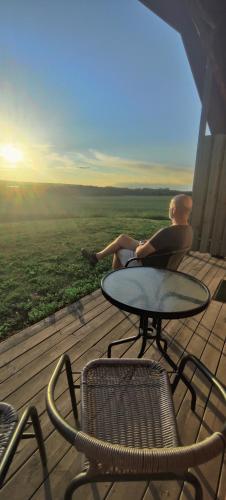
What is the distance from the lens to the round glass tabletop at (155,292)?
5.12 ft

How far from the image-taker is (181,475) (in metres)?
0.75

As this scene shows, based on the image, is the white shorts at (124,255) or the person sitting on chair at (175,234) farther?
the white shorts at (124,255)

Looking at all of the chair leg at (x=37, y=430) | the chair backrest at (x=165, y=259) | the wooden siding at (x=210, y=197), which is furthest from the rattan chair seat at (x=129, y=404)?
the wooden siding at (x=210, y=197)

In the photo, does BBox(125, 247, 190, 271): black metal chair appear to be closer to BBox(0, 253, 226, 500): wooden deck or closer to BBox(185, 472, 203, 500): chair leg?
BBox(0, 253, 226, 500): wooden deck

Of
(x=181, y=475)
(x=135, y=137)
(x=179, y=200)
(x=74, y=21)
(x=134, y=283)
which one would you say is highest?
(x=135, y=137)

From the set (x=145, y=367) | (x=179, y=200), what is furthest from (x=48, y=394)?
(x=179, y=200)

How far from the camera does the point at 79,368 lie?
197 centimetres

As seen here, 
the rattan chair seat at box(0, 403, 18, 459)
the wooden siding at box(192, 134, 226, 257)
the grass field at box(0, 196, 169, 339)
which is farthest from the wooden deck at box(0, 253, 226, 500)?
the wooden siding at box(192, 134, 226, 257)

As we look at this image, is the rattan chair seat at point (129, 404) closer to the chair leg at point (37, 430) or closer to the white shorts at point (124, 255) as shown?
the chair leg at point (37, 430)

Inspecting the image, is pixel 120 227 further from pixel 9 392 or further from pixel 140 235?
pixel 9 392

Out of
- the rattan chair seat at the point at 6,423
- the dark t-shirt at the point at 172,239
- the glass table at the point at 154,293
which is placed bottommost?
the rattan chair seat at the point at 6,423

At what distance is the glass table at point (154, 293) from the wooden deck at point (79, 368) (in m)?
0.27

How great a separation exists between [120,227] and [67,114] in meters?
5.23

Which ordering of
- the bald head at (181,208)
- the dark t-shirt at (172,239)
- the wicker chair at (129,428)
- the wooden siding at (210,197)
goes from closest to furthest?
the wicker chair at (129,428)
the dark t-shirt at (172,239)
the bald head at (181,208)
the wooden siding at (210,197)
